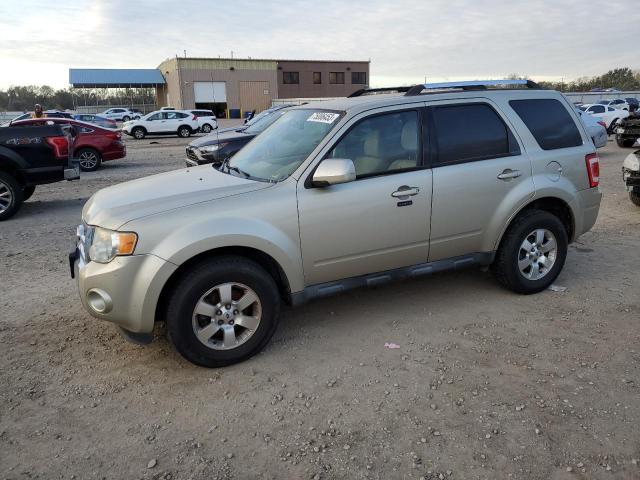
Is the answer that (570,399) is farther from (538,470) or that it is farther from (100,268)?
(100,268)

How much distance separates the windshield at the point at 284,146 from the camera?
403 centimetres

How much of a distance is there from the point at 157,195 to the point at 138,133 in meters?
29.2

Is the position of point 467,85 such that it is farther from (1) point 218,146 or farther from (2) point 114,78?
(2) point 114,78

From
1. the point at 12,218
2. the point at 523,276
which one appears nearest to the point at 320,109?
the point at 523,276

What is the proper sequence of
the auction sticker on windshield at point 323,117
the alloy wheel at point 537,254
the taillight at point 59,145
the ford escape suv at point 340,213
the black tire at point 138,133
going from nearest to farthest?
the ford escape suv at point 340,213, the auction sticker on windshield at point 323,117, the alloy wheel at point 537,254, the taillight at point 59,145, the black tire at point 138,133

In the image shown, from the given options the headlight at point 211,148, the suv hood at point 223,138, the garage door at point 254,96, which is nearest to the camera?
the headlight at point 211,148

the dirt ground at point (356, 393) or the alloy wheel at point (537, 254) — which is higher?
the alloy wheel at point (537, 254)

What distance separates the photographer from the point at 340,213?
3.88 metres

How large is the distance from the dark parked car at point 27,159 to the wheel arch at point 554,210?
737 cm

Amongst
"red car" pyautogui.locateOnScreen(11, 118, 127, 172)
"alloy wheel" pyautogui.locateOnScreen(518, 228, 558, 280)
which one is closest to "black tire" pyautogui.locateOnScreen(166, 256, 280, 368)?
"alloy wheel" pyautogui.locateOnScreen(518, 228, 558, 280)

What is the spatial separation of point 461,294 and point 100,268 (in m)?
3.24

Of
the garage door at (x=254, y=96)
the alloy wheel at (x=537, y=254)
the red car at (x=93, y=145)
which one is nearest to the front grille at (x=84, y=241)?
the alloy wheel at (x=537, y=254)

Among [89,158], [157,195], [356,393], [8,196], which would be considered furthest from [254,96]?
[356,393]

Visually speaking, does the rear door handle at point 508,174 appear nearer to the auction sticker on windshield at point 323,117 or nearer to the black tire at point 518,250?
the black tire at point 518,250
